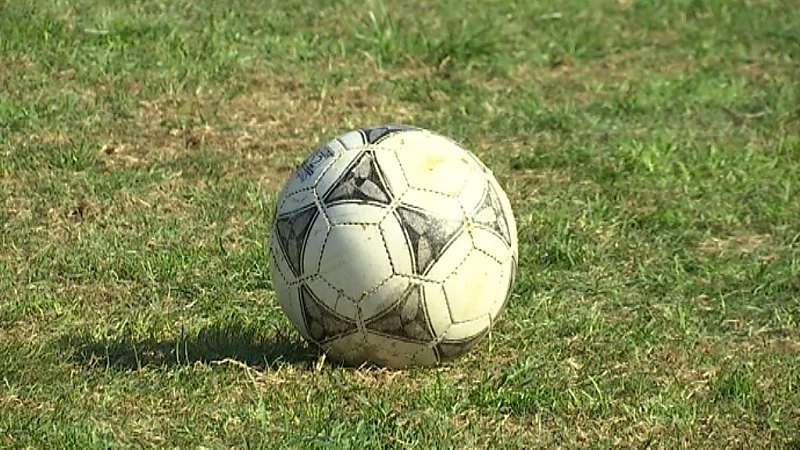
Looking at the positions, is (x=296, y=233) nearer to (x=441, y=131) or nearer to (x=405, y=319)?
(x=405, y=319)

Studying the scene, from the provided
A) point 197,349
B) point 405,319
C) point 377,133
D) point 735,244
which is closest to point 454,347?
point 405,319

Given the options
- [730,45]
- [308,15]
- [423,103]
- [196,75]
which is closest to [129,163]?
[196,75]

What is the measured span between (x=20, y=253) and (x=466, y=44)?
428 cm

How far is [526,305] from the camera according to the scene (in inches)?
258

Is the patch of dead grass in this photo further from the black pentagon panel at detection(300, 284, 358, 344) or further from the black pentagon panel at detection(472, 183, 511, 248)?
the black pentagon panel at detection(300, 284, 358, 344)

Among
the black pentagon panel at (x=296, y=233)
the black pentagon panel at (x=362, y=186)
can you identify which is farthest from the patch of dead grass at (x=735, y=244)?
the black pentagon panel at (x=296, y=233)

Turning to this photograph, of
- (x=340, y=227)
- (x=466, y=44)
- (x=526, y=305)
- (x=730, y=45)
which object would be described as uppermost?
(x=340, y=227)

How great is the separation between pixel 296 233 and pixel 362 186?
11.5 inches

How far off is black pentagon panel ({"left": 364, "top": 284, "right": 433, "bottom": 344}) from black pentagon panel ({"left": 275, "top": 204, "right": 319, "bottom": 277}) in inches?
13.4

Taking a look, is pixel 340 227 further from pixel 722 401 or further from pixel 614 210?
pixel 614 210

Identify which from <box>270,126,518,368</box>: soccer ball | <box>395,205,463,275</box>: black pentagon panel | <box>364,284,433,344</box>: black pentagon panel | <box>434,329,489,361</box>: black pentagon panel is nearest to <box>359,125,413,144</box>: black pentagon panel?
<box>270,126,518,368</box>: soccer ball

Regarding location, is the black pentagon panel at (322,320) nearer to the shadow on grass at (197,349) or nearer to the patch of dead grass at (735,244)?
the shadow on grass at (197,349)

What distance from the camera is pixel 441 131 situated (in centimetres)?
912

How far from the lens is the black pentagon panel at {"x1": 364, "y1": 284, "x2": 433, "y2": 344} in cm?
533
